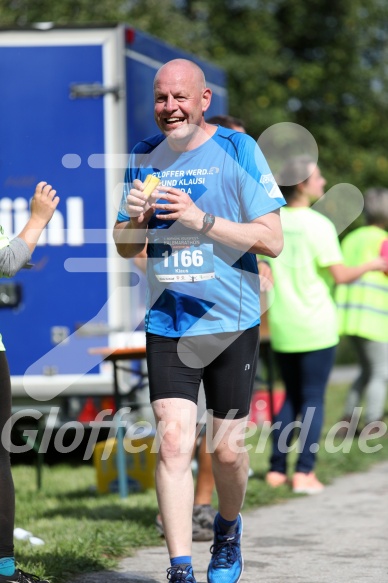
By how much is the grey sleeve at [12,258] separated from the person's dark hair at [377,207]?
5.90 meters

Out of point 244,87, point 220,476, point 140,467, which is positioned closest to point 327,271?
point 140,467

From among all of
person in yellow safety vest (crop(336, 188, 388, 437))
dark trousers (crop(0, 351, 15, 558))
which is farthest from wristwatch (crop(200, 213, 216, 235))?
person in yellow safety vest (crop(336, 188, 388, 437))

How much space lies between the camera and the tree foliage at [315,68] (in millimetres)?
24609

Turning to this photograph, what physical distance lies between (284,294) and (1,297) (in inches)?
82.8

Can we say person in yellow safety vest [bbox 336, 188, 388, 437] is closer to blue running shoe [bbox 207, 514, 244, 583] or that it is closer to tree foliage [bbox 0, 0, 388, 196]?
blue running shoe [bbox 207, 514, 244, 583]

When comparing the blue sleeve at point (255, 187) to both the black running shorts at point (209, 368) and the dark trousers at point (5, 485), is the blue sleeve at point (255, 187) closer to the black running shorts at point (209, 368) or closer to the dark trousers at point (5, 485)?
the black running shorts at point (209, 368)

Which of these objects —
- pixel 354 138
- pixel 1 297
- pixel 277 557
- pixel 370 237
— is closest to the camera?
pixel 277 557

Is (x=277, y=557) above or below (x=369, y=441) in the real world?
above

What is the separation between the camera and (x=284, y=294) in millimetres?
7684

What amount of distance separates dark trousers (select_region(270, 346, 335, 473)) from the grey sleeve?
358cm

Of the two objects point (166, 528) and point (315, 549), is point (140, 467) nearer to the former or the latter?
point (315, 549)

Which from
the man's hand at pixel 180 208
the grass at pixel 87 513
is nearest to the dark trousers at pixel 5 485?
the grass at pixel 87 513

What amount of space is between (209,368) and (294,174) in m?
3.37

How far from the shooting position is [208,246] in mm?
4402
